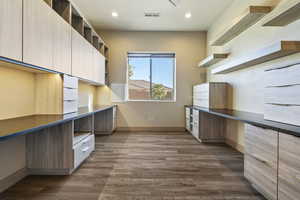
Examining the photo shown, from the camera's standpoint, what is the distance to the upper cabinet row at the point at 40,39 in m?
1.50

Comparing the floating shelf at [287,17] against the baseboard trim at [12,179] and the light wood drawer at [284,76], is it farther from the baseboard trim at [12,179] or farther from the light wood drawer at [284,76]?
the baseboard trim at [12,179]

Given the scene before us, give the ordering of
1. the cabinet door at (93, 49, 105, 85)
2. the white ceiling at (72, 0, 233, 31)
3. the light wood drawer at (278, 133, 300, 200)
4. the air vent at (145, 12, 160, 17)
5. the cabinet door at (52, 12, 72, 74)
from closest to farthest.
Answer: the light wood drawer at (278, 133, 300, 200) < the cabinet door at (52, 12, 72, 74) < the white ceiling at (72, 0, 233, 31) < the cabinet door at (93, 49, 105, 85) < the air vent at (145, 12, 160, 17)

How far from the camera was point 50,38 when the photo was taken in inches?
85.0

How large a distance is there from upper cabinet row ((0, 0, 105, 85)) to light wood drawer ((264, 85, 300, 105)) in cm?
250

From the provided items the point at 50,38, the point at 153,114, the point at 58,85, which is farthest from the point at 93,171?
the point at 153,114

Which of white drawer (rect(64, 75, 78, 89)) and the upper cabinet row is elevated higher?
the upper cabinet row

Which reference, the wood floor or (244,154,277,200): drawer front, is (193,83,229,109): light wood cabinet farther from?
(244,154,277,200): drawer front

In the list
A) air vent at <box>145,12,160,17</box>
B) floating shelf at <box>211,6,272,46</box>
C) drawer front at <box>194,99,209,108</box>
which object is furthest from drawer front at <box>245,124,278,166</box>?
air vent at <box>145,12,160,17</box>

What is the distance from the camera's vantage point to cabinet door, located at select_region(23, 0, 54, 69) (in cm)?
173

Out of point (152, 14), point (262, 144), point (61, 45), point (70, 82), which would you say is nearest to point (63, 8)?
point (61, 45)

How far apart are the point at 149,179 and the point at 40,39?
2.05m

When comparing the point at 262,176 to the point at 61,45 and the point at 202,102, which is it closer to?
the point at 202,102

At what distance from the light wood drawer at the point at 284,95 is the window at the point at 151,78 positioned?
370 cm

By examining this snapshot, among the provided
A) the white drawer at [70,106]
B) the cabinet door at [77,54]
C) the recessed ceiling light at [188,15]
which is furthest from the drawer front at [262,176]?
the recessed ceiling light at [188,15]
